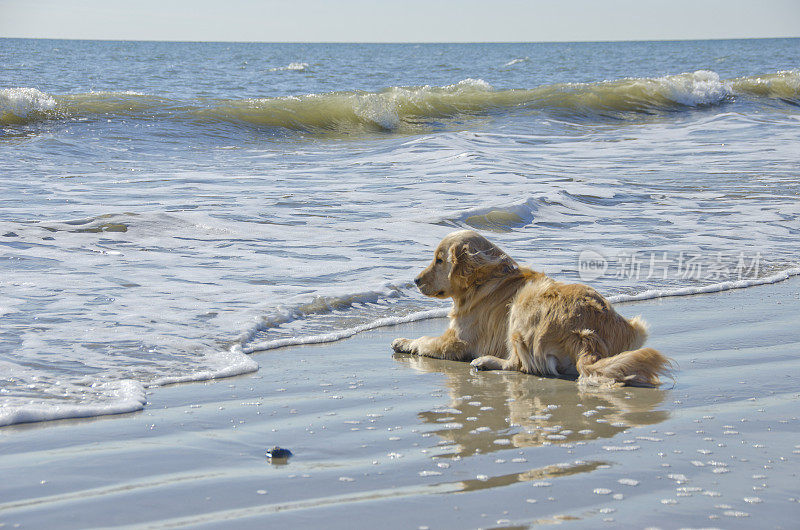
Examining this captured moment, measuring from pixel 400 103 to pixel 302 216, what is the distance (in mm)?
13962

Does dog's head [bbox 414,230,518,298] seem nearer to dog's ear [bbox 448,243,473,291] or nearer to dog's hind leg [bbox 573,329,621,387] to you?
dog's ear [bbox 448,243,473,291]

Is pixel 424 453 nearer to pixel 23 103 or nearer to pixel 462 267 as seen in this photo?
pixel 462 267

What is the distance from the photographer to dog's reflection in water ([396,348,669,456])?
351 centimetres

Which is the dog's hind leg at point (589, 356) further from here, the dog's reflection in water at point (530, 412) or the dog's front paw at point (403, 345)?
the dog's front paw at point (403, 345)

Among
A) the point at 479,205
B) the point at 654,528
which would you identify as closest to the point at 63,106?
the point at 479,205

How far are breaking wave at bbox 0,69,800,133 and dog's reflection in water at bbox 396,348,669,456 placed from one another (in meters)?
15.7

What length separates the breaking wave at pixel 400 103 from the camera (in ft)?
61.9

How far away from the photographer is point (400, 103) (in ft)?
75.5

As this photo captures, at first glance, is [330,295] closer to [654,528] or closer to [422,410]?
[422,410]

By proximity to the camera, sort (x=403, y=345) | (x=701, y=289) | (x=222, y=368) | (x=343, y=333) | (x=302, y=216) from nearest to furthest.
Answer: (x=222, y=368) → (x=403, y=345) → (x=343, y=333) → (x=701, y=289) → (x=302, y=216)

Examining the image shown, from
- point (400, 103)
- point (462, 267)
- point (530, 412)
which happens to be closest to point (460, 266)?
point (462, 267)

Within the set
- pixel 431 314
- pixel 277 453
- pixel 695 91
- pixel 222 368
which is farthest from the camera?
pixel 695 91

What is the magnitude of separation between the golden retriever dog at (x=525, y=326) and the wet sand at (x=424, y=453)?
5.1 inches

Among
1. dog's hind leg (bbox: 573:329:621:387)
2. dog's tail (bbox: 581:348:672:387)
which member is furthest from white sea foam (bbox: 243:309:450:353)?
dog's tail (bbox: 581:348:672:387)
